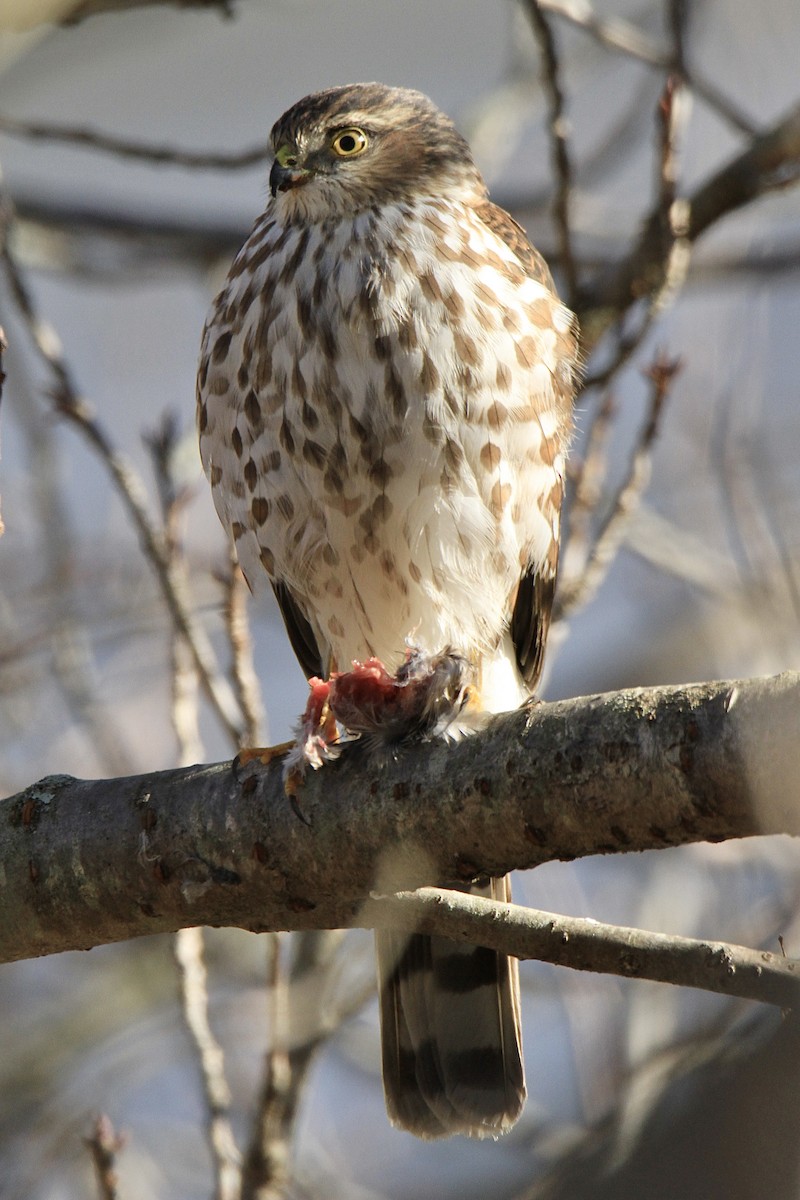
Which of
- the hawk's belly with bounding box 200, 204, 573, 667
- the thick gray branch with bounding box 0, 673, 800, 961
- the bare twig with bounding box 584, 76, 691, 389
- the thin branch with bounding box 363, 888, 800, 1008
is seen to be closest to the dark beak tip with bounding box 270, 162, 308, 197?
the hawk's belly with bounding box 200, 204, 573, 667

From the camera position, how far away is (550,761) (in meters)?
2.49

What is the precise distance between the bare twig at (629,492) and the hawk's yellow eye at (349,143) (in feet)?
3.66

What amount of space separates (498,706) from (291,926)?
1662mm

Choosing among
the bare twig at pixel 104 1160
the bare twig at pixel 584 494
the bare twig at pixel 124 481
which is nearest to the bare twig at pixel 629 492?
the bare twig at pixel 584 494

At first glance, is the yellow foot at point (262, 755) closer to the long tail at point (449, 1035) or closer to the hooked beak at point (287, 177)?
the long tail at point (449, 1035)

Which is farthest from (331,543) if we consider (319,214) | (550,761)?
(550,761)

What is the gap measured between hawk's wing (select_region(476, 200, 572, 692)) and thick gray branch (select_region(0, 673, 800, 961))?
1.54m

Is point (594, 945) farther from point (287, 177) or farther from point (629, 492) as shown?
point (287, 177)

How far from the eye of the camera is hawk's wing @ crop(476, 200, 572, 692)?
4184mm

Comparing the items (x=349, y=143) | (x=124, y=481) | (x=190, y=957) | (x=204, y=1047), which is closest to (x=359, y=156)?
(x=349, y=143)

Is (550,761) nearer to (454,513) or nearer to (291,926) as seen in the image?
(291,926)

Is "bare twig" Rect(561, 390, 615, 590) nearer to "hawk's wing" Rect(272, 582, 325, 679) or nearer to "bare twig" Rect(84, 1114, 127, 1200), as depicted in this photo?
"hawk's wing" Rect(272, 582, 325, 679)

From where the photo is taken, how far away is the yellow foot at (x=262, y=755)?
2.98 metres

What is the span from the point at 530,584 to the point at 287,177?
55.5 inches
